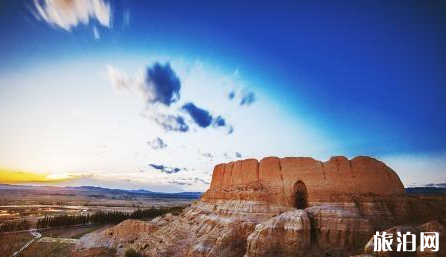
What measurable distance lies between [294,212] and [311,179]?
4.65 m

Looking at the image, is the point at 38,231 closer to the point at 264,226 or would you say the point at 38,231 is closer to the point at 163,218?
the point at 163,218

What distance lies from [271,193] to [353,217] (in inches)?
368

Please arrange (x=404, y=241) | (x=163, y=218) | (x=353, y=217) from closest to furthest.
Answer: (x=404, y=241) < (x=353, y=217) < (x=163, y=218)

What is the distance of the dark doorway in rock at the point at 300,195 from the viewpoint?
3112 cm

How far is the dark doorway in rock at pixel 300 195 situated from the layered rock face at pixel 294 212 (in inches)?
4.1

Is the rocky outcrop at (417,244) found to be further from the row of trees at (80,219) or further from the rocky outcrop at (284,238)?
the row of trees at (80,219)

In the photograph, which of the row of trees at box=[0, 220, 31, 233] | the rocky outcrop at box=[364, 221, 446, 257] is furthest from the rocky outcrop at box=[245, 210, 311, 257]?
the row of trees at box=[0, 220, 31, 233]

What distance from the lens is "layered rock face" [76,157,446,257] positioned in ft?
85.1

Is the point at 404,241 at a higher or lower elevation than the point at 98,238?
higher

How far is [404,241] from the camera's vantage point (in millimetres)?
20047

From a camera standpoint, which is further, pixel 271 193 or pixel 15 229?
pixel 15 229

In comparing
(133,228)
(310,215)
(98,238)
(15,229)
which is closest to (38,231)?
(15,229)

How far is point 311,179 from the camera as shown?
30797 millimetres

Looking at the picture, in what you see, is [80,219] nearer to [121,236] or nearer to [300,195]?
[121,236]
